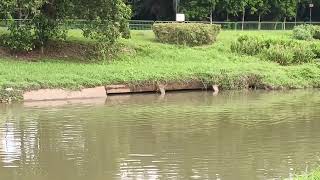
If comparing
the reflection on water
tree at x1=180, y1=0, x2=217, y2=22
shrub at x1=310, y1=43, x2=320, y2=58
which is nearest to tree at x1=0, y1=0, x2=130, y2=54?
the reflection on water

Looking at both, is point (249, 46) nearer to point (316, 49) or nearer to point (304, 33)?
point (316, 49)

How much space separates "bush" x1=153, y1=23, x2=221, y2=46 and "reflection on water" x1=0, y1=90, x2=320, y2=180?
354 inches

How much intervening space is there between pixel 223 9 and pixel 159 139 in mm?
31538

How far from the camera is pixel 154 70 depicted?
25.3 m

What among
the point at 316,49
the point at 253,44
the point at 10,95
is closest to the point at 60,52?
the point at 10,95

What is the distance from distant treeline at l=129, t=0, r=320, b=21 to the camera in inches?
1735

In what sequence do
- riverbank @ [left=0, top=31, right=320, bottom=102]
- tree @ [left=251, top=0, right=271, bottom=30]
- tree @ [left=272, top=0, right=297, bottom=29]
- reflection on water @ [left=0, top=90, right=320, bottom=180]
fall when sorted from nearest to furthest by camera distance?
1. reflection on water @ [left=0, top=90, right=320, bottom=180]
2. riverbank @ [left=0, top=31, right=320, bottom=102]
3. tree @ [left=251, top=0, right=271, bottom=30]
4. tree @ [left=272, top=0, right=297, bottom=29]

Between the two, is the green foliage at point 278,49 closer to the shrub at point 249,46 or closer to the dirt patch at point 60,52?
the shrub at point 249,46

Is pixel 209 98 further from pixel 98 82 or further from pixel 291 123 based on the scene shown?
pixel 291 123

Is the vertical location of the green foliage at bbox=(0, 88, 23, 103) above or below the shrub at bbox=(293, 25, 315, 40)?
below

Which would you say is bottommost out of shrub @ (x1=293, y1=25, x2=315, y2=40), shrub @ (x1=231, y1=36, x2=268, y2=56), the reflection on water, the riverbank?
the reflection on water

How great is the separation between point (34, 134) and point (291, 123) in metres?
7.30

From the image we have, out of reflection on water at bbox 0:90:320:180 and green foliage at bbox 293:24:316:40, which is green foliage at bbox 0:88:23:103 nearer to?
reflection on water at bbox 0:90:320:180

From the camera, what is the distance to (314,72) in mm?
27984
